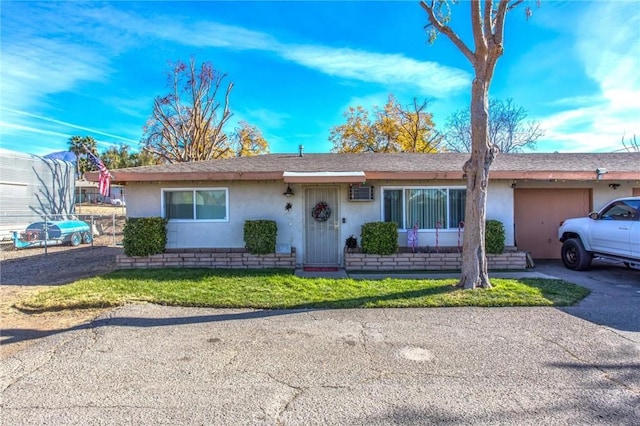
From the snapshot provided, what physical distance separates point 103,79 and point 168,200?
1430 cm

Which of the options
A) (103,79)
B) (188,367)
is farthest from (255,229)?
(103,79)

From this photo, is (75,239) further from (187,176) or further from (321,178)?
(321,178)

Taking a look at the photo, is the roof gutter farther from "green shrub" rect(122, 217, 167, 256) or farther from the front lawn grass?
"green shrub" rect(122, 217, 167, 256)

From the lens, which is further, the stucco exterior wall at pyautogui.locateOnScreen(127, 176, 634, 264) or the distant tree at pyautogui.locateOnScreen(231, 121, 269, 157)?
the distant tree at pyautogui.locateOnScreen(231, 121, 269, 157)

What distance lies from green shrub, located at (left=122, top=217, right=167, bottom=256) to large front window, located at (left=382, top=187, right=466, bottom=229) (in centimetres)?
601

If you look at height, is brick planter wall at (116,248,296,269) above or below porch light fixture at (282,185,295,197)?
below

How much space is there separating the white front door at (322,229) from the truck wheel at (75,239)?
11077mm

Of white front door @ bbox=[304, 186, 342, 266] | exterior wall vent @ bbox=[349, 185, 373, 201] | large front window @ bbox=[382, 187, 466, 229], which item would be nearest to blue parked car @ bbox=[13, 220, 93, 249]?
white front door @ bbox=[304, 186, 342, 266]

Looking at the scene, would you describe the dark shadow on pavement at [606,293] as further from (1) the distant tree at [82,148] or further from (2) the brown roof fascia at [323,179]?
(1) the distant tree at [82,148]

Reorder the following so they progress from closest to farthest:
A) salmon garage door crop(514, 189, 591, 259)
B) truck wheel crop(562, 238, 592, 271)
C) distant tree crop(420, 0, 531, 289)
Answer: distant tree crop(420, 0, 531, 289) < truck wheel crop(562, 238, 592, 271) < salmon garage door crop(514, 189, 591, 259)

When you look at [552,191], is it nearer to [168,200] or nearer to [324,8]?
[324,8]

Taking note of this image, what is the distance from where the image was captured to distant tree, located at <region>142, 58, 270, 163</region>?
1137 inches

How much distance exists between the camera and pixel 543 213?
10922 mm

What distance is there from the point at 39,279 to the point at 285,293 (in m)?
6.18
